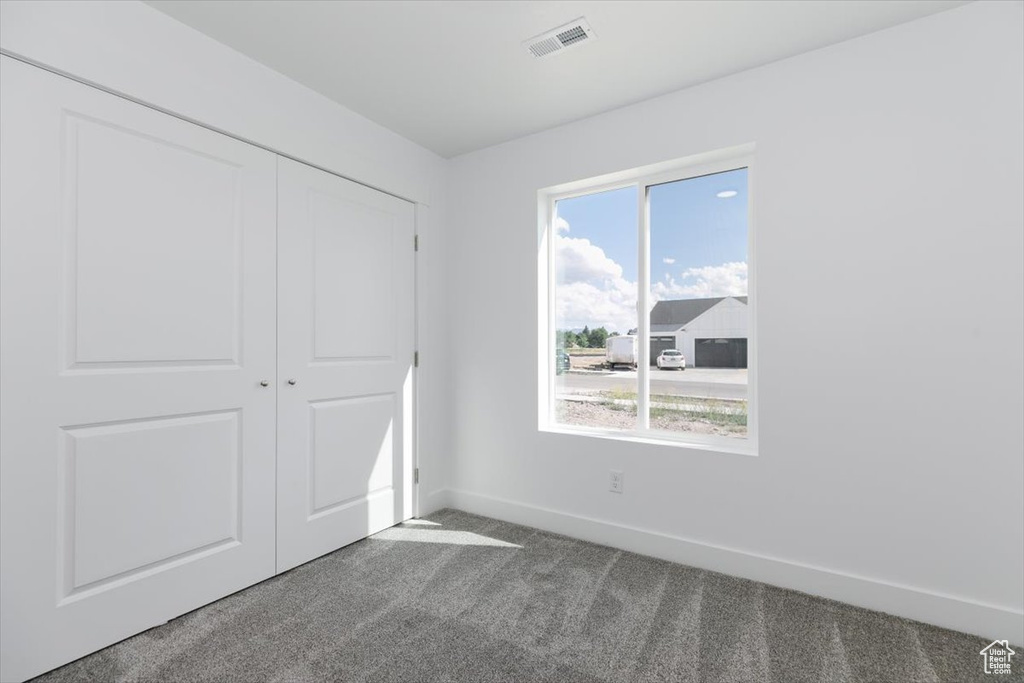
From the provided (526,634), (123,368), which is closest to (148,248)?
(123,368)

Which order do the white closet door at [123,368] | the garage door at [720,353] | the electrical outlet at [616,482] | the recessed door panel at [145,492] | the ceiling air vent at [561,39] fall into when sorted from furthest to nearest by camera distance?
the electrical outlet at [616,482] < the garage door at [720,353] < the ceiling air vent at [561,39] < the recessed door panel at [145,492] < the white closet door at [123,368]

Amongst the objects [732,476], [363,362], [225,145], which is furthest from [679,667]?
[225,145]

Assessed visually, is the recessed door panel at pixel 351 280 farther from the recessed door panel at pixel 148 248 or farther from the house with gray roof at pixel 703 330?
the house with gray roof at pixel 703 330

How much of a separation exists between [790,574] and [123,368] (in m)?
3.01

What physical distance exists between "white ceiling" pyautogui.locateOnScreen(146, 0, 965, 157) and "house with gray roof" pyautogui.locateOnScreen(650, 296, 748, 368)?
1171 millimetres

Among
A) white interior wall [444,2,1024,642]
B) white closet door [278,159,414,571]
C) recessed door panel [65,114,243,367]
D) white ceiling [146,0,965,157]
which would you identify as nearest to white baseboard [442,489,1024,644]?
white interior wall [444,2,1024,642]

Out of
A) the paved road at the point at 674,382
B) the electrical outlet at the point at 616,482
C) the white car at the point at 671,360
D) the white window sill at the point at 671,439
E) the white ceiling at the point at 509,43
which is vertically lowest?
the electrical outlet at the point at 616,482

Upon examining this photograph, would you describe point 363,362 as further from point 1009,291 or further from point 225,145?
point 1009,291

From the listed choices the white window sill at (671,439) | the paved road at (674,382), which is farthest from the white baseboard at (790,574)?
the paved road at (674,382)

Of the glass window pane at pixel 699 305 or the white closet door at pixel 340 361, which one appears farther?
the glass window pane at pixel 699 305

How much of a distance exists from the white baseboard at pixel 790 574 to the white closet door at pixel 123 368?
1.44 metres

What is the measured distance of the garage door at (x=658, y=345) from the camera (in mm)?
2725

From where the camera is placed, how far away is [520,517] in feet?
9.90

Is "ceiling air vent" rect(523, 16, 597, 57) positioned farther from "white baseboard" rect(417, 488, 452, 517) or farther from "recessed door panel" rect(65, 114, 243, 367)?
"white baseboard" rect(417, 488, 452, 517)
